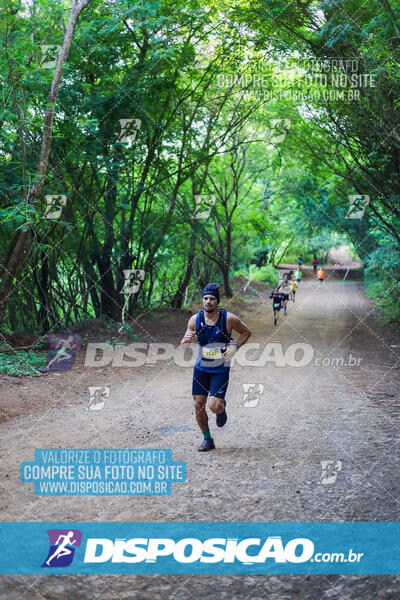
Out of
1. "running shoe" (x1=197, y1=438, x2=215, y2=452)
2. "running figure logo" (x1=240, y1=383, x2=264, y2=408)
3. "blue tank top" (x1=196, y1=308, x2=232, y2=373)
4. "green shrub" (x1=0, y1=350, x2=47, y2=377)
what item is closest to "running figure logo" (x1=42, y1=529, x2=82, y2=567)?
"running shoe" (x1=197, y1=438, x2=215, y2=452)

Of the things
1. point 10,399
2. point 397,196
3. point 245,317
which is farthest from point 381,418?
point 245,317

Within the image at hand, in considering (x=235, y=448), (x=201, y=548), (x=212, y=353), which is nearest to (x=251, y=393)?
(x=235, y=448)

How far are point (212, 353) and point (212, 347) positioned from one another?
70 millimetres

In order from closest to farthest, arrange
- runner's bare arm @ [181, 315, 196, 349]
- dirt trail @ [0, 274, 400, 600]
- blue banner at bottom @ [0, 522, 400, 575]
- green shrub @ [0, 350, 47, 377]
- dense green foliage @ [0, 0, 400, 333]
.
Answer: dirt trail @ [0, 274, 400, 600], blue banner at bottom @ [0, 522, 400, 575], runner's bare arm @ [181, 315, 196, 349], green shrub @ [0, 350, 47, 377], dense green foliage @ [0, 0, 400, 333]

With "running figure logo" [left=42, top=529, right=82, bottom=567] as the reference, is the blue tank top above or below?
above

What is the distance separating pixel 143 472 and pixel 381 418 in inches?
166

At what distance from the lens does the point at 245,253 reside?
34.1m

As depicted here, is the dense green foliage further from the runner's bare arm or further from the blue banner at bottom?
the blue banner at bottom

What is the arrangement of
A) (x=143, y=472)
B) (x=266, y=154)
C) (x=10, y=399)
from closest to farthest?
1. (x=143, y=472)
2. (x=10, y=399)
3. (x=266, y=154)

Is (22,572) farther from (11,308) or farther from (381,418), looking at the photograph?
(11,308)

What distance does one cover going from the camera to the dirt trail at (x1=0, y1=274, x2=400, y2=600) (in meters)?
3.95

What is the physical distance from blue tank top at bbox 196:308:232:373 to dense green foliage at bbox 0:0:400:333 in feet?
15.3

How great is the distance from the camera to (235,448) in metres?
6.95

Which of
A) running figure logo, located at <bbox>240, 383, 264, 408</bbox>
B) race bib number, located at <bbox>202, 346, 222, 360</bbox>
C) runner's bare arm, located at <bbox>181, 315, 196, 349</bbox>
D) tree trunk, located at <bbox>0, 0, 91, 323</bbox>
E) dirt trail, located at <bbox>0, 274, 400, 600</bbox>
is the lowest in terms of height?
running figure logo, located at <bbox>240, 383, 264, 408</bbox>
